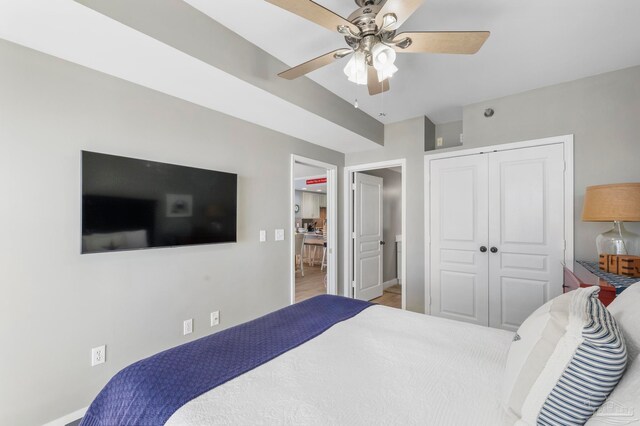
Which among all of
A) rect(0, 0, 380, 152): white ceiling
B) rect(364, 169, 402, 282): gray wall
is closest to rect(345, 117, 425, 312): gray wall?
rect(364, 169, 402, 282): gray wall

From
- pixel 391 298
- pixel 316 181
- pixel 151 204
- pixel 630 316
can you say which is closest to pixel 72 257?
pixel 151 204

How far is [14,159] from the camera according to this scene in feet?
5.15

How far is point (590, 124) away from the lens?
2.60m

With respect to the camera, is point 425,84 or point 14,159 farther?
point 425,84

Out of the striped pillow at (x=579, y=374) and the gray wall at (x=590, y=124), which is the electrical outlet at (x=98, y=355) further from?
the gray wall at (x=590, y=124)

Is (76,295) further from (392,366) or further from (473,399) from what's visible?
(473,399)

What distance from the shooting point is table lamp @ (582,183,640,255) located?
1.88 meters

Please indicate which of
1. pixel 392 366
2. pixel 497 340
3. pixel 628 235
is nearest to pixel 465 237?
pixel 628 235

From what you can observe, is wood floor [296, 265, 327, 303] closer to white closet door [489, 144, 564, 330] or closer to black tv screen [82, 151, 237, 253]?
black tv screen [82, 151, 237, 253]

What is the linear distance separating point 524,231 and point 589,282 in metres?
1.31

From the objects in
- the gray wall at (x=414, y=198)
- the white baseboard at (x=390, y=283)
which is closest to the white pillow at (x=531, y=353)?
the gray wall at (x=414, y=198)

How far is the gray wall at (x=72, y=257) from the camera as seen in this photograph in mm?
1572

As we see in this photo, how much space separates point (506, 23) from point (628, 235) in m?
1.81

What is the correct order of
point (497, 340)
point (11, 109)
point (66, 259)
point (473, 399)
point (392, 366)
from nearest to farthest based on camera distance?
point (473, 399) < point (392, 366) < point (497, 340) < point (11, 109) < point (66, 259)
